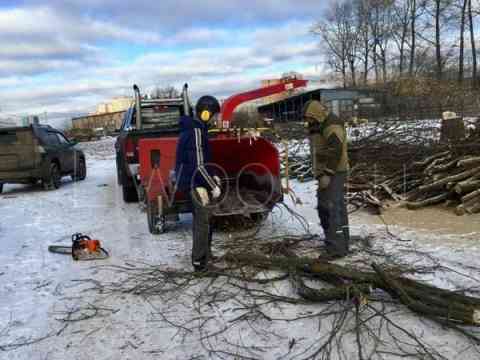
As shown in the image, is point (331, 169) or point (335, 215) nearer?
point (331, 169)

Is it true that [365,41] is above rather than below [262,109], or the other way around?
above

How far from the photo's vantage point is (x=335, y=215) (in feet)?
17.7

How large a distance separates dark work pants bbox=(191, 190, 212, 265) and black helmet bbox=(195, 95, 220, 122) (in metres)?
0.82

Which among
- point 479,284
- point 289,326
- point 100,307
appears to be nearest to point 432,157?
point 479,284

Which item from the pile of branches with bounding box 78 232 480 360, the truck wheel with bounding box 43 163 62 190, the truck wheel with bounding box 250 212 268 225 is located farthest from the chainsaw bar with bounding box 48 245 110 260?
the truck wheel with bounding box 43 163 62 190

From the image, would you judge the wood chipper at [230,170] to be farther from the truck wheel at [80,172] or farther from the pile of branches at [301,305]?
the truck wheel at [80,172]

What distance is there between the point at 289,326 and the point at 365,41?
62.7m

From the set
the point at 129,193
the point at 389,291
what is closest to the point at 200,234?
the point at 389,291

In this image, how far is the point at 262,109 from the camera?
54.3m

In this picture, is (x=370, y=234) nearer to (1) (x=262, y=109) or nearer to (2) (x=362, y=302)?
(2) (x=362, y=302)

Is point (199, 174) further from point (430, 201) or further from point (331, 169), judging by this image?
point (430, 201)

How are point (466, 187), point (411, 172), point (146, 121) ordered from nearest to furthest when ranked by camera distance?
point (466, 187)
point (411, 172)
point (146, 121)

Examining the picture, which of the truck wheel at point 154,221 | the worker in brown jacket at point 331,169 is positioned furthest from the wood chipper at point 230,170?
the worker in brown jacket at point 331,169

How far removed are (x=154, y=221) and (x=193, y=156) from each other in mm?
2212
